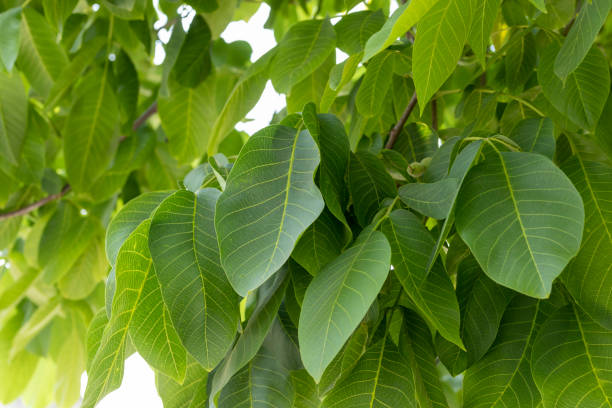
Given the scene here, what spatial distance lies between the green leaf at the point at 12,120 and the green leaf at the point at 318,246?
56 cm

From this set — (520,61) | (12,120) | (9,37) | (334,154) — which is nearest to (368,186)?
(334,154)

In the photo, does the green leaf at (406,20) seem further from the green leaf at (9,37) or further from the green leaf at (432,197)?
the green leaf at (9,37)

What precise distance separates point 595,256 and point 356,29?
37 cm

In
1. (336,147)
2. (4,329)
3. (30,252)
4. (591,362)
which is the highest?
(336,147)

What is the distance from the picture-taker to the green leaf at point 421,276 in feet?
1.22

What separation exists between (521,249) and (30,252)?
1.00 meters

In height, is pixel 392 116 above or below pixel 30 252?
above

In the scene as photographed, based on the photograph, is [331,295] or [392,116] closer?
[331,295]

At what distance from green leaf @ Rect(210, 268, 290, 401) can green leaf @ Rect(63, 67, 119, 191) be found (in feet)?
1.87

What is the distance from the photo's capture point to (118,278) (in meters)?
0.39

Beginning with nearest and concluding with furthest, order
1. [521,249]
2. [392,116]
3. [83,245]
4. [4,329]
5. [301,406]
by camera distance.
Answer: [521,249] → [301,406] → [392,116] → [83,245] → [4,329]

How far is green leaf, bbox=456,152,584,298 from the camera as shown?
0.34 meters

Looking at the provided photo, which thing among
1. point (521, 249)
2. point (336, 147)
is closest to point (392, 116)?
point (336, 147)

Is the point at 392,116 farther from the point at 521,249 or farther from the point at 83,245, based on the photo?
the point at 83,245
